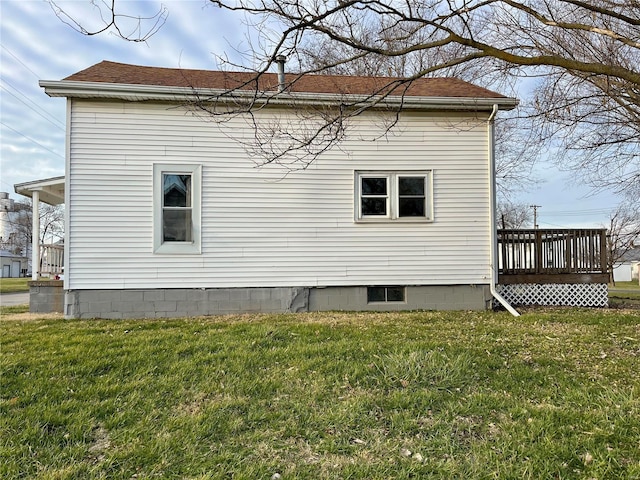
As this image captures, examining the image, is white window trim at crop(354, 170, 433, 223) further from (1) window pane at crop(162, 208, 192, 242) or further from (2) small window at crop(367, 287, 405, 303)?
(1) window pane at crop(162, 208, 192, 242)

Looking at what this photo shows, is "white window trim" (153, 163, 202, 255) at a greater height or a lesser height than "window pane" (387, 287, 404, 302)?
greater

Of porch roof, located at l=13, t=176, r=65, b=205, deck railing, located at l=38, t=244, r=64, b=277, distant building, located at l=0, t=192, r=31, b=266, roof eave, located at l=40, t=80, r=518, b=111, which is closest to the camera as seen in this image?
roof eave, located at l=40, t=80, r=518, b=111

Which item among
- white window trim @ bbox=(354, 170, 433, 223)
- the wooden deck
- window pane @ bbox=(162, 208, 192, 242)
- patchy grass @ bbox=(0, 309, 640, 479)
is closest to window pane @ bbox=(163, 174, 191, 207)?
window pane @ bbox=(162, 208, 192, 242)

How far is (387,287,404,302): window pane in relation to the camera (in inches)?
314

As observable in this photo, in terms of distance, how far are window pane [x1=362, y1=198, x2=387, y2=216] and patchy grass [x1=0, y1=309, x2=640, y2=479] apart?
2.93 m

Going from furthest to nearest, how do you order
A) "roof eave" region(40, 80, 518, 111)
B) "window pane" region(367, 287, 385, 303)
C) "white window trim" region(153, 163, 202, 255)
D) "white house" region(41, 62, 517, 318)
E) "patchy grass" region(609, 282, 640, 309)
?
1. "patchy grass" region(609, 282, 640, 309)
2. "window pane" region(367, 287, 385, 303)
3. "white window trim" region(153, 163, 202, 255)
4. "white house" region(41, 62, 517, 318)
5. "roof eave" region(40, 80, 518, 111)

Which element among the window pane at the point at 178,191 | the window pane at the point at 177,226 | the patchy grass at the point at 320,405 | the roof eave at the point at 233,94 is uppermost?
the roof eave at the point at 233,94

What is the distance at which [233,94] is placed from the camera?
6.47m

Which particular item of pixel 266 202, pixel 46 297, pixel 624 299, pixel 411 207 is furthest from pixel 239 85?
pixel 624 299

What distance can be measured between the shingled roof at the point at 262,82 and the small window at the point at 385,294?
150 inches

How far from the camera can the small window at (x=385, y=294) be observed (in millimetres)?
7922

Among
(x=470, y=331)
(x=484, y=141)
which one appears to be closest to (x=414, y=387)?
(x=470, y=331)

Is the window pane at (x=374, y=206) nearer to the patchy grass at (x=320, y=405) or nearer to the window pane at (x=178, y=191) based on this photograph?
the patchy grass at (x=320, y=405)

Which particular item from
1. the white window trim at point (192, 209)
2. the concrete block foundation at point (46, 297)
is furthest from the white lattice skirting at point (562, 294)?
the concrete block foundation at point (46, 297)
